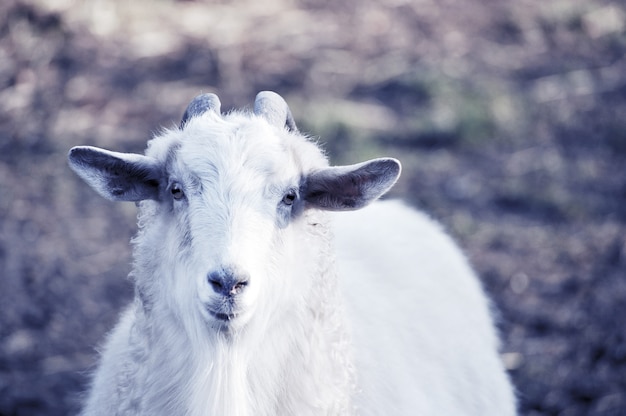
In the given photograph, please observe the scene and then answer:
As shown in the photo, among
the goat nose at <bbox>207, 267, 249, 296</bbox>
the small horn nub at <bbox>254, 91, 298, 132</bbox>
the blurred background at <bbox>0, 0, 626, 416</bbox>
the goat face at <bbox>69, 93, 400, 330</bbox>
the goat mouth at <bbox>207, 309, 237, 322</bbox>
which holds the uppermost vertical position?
the blurred background at <bbox>0, 0, 626, 416</bbox>

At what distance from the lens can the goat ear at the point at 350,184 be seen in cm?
363

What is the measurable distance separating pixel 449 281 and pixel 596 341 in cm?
220

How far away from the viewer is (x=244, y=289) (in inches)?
124

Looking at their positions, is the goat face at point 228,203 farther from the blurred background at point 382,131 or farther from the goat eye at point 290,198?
the blurred background at point 382,131

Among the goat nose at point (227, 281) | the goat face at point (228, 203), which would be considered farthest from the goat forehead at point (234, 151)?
the goat nose at point (227, 281)

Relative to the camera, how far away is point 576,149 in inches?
378

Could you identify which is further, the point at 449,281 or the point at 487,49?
the point at 487,49

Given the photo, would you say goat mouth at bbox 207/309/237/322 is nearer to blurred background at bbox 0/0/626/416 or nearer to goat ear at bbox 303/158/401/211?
goat ear at bbox 303/158/401/211

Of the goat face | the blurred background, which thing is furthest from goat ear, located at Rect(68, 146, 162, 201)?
the blurred background

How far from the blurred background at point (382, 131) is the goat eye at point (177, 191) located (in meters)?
2.35

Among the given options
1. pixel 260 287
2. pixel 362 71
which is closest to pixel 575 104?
pixel 362 71

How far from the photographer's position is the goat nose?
10.1ft

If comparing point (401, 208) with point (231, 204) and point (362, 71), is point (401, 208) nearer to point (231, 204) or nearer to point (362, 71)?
point (231, 204)

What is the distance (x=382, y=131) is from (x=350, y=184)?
20.0ft
